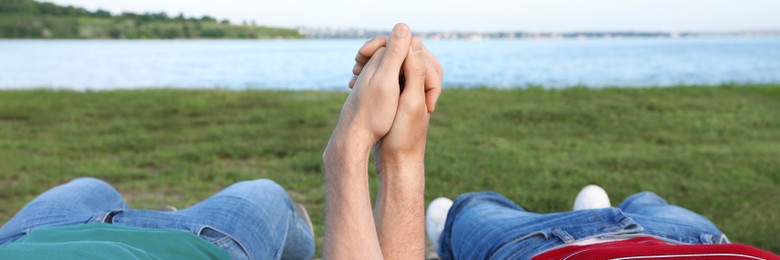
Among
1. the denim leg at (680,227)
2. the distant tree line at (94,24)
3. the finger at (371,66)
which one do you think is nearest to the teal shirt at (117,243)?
the finger at (371,66)

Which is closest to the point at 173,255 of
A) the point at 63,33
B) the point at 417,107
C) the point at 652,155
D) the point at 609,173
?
the point at 417,107

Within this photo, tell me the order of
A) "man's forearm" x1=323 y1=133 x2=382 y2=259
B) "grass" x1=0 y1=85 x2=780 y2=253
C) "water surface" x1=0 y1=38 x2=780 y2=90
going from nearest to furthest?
"man's forearm" x1=323 y1=133 x2=382 y2=259 < "grass" x1=0 y1=85 x2=780 y2=253 < "water surface" x1=0 y1=38 x2=780 y2=90

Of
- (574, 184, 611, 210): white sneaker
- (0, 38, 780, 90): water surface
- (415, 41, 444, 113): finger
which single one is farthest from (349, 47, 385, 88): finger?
(0, 38, 780, 90): water surface

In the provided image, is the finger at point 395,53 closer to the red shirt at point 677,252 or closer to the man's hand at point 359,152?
the man's hand at point 359,152

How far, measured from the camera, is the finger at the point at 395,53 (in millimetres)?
1546

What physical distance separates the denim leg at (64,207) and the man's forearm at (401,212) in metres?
0.79

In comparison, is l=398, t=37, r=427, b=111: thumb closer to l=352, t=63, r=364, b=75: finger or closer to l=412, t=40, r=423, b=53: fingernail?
l=412, t=40, r=423, b=53: fingernail

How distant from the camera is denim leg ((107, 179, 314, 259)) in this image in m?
1.74

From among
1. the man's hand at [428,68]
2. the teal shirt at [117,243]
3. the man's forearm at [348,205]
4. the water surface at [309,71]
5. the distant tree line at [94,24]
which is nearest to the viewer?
the teal shirt at [117,243]

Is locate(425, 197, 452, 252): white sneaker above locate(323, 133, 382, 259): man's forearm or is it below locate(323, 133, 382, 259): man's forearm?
below

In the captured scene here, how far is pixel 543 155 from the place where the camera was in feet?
16.6

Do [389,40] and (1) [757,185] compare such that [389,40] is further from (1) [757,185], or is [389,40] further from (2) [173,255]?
(1) [757,185]

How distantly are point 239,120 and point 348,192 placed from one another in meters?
5.39

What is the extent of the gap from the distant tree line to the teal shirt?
187 feet
